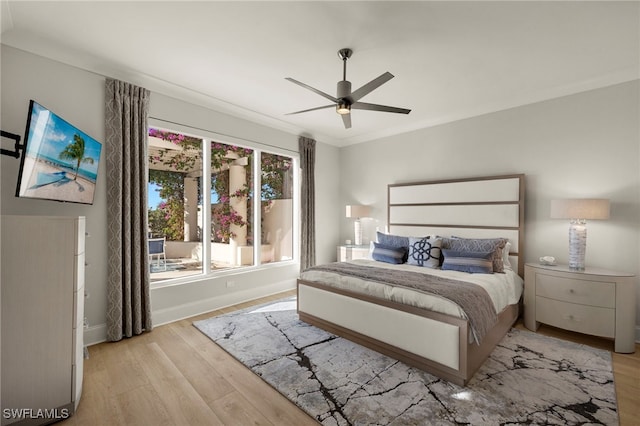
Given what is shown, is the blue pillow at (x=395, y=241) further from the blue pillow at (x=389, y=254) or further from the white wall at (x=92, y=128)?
the white wall at (x=92, y=128)

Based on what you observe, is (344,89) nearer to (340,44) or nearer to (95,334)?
(340,44)

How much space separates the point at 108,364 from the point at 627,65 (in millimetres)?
5785

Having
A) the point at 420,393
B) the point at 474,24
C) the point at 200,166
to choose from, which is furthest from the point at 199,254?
the point at 474,24

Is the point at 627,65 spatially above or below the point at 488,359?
above

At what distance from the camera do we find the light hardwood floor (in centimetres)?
185

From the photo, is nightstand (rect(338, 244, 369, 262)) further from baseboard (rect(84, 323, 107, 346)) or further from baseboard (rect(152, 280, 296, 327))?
baseboard (rect(84, 323, 107, 346))

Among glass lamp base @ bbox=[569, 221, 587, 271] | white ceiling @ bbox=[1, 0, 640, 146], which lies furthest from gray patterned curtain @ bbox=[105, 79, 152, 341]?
glass lamp base @ bbox=[569, 221, 587, 271]

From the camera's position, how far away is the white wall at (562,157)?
3.04m

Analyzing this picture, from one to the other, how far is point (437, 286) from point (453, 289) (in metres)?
0.13

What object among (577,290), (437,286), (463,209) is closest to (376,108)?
(437,286)

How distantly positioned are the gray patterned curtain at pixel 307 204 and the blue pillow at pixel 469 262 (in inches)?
94.4

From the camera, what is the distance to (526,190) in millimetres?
3670

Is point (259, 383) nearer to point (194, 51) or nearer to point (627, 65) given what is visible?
point (194, 51)

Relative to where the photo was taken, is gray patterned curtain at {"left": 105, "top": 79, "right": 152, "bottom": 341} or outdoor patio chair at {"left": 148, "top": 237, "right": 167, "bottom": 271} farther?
outdoor patio chair at {"left": 148, "top": 237, "right": 167, "bottom": 271}
